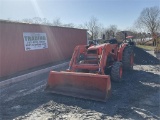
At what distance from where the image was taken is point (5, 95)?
6.52 m

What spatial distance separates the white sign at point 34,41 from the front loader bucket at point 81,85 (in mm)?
5080

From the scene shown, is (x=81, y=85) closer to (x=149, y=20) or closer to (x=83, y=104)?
(x=83, y=104)

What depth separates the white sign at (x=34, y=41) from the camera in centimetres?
1067

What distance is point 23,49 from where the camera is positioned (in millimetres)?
10492

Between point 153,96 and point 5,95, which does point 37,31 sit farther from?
point 153,96

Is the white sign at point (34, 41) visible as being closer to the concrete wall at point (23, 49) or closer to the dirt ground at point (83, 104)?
the concrete wall at point (23, 49)

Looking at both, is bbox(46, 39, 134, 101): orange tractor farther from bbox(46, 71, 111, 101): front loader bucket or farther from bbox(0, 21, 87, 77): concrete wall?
bbox(0, 21, 87, 77): concrete wall

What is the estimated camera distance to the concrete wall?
30.8 ft

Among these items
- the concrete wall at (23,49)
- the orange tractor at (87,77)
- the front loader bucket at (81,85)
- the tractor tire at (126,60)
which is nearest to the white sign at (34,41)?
the concrete wall at (23,49)

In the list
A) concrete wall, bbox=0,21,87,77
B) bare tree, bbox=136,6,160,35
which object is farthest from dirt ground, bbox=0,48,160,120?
bare tree, bbox=136,6,160,35

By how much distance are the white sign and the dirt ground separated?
13.4 feet

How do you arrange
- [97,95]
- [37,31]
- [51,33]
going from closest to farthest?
[97,95] < [37,31] < [51,33]

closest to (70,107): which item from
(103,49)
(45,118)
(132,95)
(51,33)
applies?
(45,118)

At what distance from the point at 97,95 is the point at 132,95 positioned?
1.13 m
